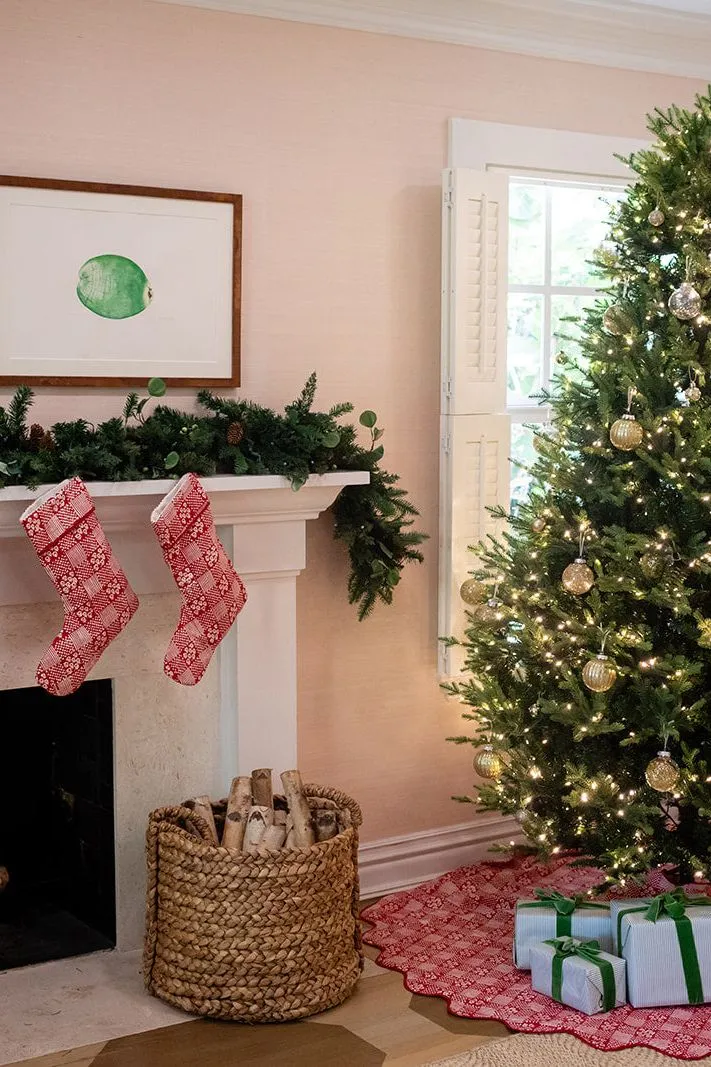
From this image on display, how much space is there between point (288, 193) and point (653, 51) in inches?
51.6

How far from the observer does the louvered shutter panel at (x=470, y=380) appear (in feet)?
11.1

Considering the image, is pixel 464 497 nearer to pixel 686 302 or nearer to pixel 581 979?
pixel 686 302

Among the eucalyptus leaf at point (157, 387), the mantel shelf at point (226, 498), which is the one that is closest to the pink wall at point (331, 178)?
the eucalyptus leaf at point (157, 387)

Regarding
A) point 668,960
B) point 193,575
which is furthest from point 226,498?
point 668,960

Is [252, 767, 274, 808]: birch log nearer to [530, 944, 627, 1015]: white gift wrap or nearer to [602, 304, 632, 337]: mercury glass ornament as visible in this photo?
[530, 944, 627, 1015]: white gift wrap

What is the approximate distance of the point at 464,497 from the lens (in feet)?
11.4

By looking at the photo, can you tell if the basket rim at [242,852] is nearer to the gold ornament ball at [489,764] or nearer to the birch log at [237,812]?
the birch log at [237,812]

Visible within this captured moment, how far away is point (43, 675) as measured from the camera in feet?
8.77

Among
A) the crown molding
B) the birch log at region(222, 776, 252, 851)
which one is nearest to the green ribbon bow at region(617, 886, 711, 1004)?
the birch log at region(222, 776, 252, 851)

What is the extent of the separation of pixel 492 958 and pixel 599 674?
30.2 inches

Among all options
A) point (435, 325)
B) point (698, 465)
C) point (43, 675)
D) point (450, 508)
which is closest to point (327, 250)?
point (435, 325)

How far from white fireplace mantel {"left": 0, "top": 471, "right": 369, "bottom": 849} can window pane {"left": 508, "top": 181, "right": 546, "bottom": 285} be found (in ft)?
3.23

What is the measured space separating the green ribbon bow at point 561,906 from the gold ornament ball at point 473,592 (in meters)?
0.75

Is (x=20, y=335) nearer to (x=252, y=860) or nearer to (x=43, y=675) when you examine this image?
(x=43, y=675)
